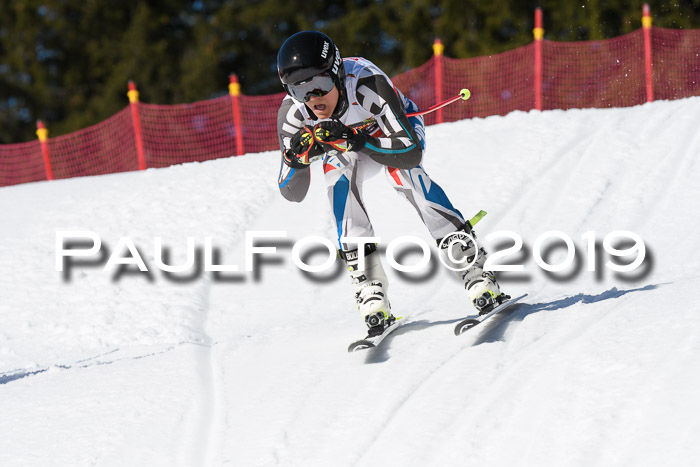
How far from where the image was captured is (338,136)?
17.3 feet

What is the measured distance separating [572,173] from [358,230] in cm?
530

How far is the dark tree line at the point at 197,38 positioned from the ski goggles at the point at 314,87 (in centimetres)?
2013

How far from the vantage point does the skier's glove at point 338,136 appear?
5.27 meters

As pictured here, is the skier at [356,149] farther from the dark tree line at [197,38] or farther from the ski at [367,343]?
the dark tree line at [197,38]

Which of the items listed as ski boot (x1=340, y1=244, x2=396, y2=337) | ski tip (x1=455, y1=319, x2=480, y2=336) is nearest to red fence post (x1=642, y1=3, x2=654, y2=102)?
ski tip (x1=455, y1=319, x2=480, y2=336)

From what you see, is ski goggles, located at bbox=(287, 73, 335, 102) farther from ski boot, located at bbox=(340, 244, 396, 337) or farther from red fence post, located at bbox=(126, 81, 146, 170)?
red fence post, located at bbox=(126, 81, 146, 170)

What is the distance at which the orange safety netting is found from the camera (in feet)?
49.1

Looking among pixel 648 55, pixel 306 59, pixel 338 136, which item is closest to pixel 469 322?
pixel 338 136

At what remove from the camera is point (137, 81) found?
30875mm

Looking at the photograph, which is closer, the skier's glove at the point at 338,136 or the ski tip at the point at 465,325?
the skier's glove at the point at 338,136

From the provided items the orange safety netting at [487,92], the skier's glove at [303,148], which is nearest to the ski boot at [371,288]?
the skier's glove at [303,148]

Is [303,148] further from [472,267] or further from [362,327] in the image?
[362,327]

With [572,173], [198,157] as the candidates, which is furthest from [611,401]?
[198,157]

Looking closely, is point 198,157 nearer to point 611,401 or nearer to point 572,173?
point 572,173
